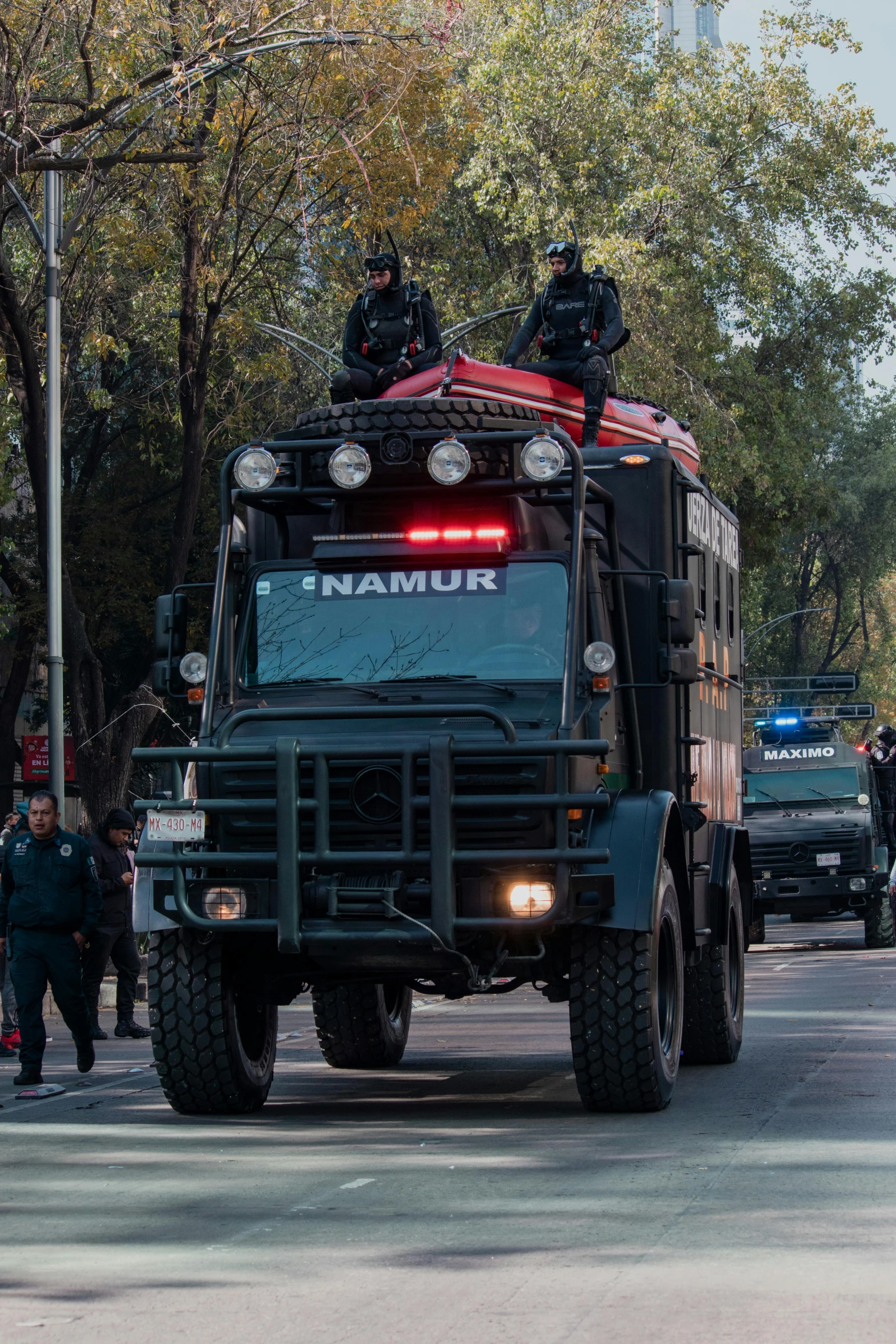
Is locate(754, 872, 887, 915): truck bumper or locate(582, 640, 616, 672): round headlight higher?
locate(582, 640, 616, 672): round headlight

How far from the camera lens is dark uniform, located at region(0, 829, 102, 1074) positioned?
11578 mm

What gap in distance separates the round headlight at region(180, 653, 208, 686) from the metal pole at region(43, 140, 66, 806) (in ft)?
27.5

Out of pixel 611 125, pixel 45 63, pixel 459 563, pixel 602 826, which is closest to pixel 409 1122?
pixel 602 826

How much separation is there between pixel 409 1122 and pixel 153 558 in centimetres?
2538

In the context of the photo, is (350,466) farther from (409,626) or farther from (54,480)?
(54,480)

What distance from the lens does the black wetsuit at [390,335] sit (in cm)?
1228

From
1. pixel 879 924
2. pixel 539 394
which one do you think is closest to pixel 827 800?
pixel 879 924

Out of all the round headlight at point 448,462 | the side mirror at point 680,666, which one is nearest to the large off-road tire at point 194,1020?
the round headlight at point 448,462

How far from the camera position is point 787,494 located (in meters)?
34.6

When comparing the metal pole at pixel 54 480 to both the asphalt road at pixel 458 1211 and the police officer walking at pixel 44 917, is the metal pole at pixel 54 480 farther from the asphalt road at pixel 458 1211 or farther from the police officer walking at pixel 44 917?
the asphalt road at pixel 458 1211

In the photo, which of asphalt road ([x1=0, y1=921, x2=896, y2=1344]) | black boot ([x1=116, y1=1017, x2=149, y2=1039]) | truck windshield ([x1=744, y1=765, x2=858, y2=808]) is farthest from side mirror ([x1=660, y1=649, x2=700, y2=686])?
truck windshield ([x1=744, y1=765, x2=858, y2=808])

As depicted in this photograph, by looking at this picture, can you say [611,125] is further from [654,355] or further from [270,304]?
[270,304]

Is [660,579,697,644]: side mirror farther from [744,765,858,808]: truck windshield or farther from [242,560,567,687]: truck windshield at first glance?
[744,765,858,808]: truck windshield

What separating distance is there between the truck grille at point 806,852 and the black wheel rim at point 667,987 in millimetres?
15469
